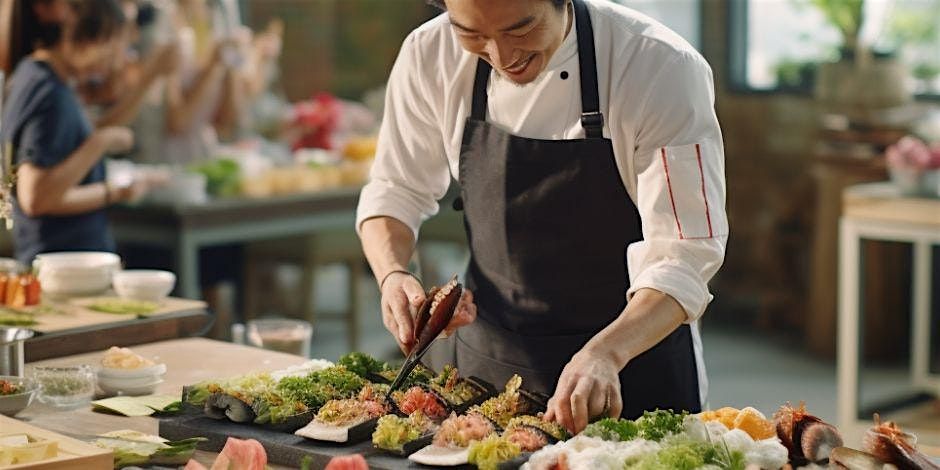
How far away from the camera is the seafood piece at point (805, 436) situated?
7.12ft

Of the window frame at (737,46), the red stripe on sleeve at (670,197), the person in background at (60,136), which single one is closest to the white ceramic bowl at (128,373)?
the red stripe on sleeve at (670,197)

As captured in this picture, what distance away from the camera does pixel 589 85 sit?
2838 mm

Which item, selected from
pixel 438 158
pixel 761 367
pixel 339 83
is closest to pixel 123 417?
pixel 438 158

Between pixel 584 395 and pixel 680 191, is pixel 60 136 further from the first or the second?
pixel 584 395

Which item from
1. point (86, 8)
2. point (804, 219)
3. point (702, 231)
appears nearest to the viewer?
point (702, 231)

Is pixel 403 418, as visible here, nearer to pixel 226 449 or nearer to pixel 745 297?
pixel 226 449

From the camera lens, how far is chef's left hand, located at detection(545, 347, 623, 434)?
2.25m

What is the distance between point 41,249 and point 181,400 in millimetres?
2072

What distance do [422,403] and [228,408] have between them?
0.36 m

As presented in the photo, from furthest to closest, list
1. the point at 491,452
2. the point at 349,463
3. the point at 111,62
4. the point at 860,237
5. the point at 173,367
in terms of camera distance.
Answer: the point at 860,237
the point at 111,62
the point at 173,367
the point at 491,452
the point at 349,463

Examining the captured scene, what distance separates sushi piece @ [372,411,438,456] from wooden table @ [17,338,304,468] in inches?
21.0

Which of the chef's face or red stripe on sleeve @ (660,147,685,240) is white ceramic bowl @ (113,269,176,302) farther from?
red stripe on sleeve @ (660,147,685,240)

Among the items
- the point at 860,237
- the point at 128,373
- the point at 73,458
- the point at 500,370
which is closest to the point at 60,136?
the point at 128,373

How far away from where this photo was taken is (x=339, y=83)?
1031cm
